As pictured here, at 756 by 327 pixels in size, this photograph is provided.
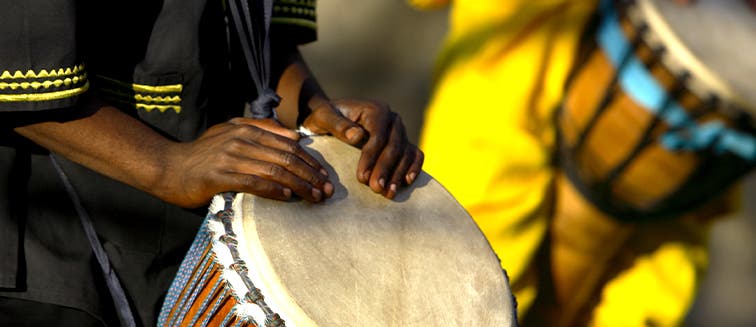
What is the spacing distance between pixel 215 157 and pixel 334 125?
7.6 inches

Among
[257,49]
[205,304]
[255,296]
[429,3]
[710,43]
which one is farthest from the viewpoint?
[429,3]

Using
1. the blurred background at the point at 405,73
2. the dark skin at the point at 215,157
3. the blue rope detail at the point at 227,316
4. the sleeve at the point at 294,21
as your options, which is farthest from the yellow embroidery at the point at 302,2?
the blurred background at the point at 405,73

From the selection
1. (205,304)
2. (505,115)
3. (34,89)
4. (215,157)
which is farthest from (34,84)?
(505,115)

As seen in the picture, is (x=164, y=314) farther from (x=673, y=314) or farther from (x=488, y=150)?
(x=673, y=314)

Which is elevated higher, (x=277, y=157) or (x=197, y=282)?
(x=277, y=157)

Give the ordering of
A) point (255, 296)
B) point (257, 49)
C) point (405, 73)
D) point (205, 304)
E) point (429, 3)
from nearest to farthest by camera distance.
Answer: point (255, 296), point (205, 304), point (257, 49), point (429, 3), point (405, 73)

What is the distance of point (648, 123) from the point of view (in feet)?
7.10

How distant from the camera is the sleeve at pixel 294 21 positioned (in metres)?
1.71

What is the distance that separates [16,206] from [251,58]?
1.19 ft

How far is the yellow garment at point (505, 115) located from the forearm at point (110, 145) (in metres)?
0.91

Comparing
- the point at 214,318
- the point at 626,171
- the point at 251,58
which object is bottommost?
the point at 626,171

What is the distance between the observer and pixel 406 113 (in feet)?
11.0

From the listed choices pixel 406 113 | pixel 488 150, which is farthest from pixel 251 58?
pixel 406 113

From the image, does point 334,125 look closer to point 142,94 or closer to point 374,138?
point 374,138
